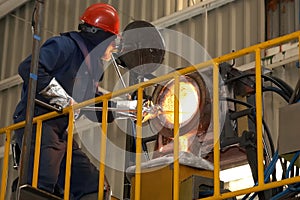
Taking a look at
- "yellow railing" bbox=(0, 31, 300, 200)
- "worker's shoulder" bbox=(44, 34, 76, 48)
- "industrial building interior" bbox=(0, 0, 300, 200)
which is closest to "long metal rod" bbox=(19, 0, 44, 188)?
"industrial building interior" bbox=(0, 0, 300, 200)

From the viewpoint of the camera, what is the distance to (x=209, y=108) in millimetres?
6676

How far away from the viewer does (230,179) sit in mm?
8789

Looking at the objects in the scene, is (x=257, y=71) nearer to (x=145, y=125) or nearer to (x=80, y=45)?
(x=145, y=125)

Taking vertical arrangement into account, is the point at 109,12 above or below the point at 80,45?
above

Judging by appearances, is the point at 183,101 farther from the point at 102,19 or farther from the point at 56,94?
the point at 102,19

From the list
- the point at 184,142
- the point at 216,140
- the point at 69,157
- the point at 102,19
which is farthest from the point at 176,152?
the point at 102,19

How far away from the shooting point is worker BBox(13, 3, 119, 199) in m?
7.03

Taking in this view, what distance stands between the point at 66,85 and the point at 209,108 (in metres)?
1.52

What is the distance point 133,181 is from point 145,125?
0.74 metres

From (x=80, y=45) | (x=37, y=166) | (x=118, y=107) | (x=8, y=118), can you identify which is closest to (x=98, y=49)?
(x=80, y=45)

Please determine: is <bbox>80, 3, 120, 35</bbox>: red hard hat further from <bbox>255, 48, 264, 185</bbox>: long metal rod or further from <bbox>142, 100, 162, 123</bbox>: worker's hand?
<bbox>255, 48, 264, 185</bbox>: long metal rod

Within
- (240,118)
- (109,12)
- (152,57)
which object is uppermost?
(109,12)

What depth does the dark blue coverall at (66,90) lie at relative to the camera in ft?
23.1

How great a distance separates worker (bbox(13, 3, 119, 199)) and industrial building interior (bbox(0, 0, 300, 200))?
23 cm
